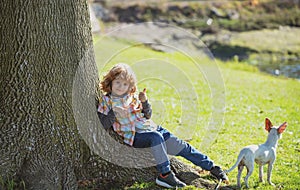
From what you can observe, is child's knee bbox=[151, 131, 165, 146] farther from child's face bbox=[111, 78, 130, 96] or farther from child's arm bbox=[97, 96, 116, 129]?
child's face bbox=[111, 78, 130, 96]

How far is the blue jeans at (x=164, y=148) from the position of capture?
4.57 m

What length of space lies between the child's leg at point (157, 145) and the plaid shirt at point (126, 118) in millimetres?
81

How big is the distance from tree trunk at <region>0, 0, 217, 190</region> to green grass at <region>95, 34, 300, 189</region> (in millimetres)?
886

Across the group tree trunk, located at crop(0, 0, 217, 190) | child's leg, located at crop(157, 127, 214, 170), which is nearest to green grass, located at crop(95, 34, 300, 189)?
child's leg, located at crop(157, 127, 214, 170)

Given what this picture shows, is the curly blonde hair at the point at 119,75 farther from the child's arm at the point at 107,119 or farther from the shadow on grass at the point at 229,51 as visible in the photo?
the shadow on grass at the point at 229,51

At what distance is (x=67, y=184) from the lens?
440 cm

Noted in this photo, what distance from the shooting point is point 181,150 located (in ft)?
15.6

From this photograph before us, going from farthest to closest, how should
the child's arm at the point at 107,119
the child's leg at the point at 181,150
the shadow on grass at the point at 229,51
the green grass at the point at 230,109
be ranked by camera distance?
the shadow on grass at the point at 229,51 → the green grass at the point at 230,109 → the child's leg at the point at 181,150 → the child's arm at the point at 107,119

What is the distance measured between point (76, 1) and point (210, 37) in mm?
18566

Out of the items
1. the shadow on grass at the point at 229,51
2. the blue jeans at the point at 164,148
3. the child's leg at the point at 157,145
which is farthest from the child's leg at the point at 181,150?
the shadow on grass at the point at 229,51

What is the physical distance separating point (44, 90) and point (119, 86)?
29.3 inches

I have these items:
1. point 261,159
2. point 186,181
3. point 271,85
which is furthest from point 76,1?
point 271,85

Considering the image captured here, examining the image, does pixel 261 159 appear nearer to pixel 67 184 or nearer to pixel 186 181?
pixel 186 181

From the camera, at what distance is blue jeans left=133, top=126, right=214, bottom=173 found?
180 inches
